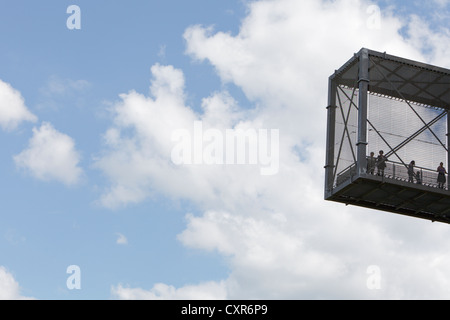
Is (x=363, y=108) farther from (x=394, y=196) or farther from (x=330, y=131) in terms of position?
(x=394, y=196)

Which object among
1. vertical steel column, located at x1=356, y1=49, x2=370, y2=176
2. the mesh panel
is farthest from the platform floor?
the mesh panel

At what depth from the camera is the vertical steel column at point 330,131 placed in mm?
48438

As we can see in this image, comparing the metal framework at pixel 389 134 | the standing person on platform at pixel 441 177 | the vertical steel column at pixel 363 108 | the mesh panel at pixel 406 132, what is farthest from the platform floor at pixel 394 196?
→ the mesh panel at pixel 406 132

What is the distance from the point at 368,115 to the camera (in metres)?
47.0

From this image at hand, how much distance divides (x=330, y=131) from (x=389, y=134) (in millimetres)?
3476

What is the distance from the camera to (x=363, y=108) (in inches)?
1825

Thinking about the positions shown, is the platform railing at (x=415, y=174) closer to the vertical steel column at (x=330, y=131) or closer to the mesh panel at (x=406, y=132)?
the mesh panel at (x=406, y=132)

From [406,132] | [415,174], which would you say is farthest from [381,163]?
[406,132]

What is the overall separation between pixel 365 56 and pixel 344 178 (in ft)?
22.0

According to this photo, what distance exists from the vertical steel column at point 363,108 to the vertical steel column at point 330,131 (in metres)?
2.97

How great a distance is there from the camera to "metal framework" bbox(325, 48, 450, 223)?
46281 mm
